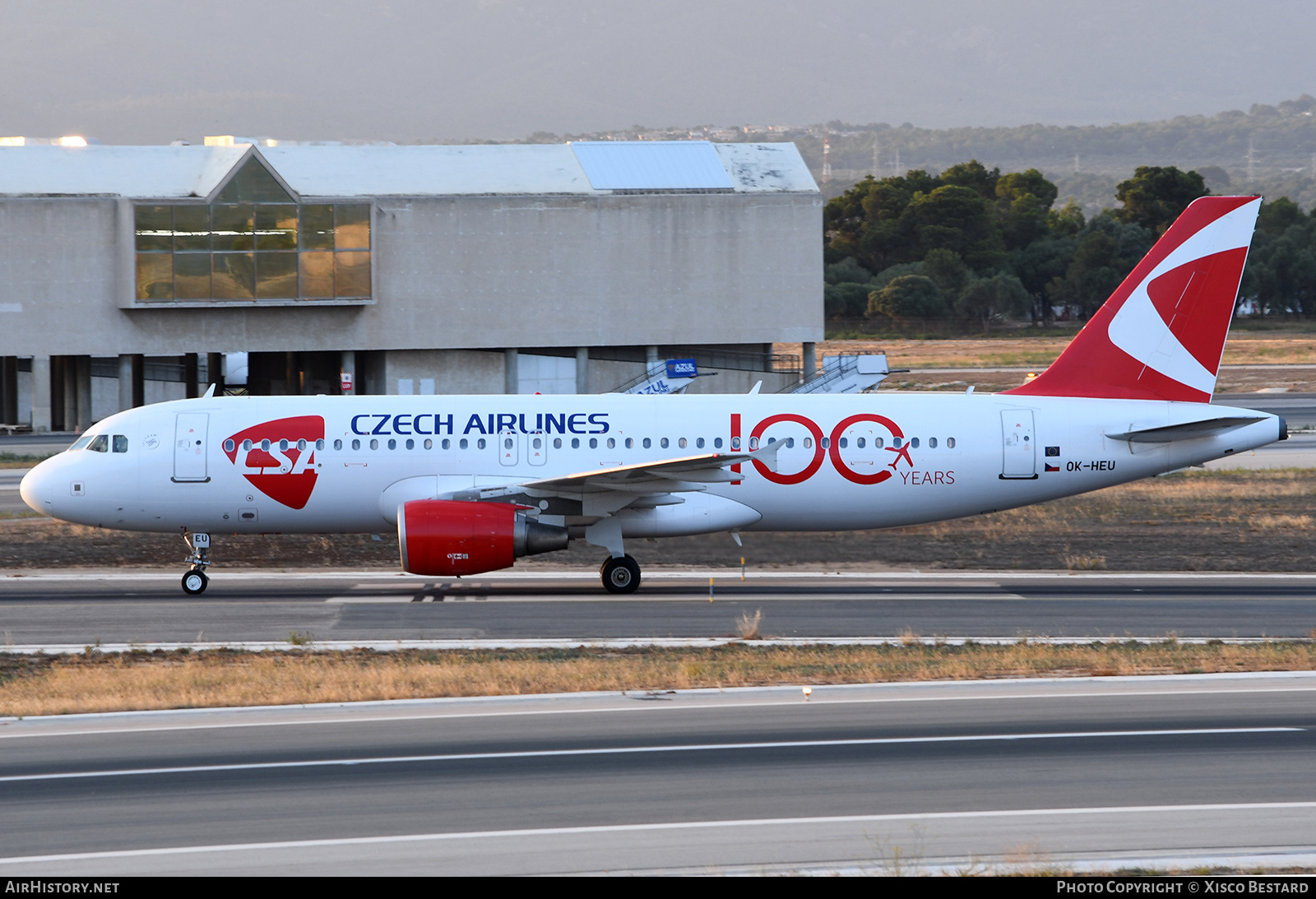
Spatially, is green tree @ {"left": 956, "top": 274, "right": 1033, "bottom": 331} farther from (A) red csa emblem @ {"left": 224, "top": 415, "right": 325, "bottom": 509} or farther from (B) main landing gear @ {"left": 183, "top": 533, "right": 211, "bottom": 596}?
(B) main landing gear @ {"left": 183, "top": 533, "right": 211, "bottom": 596}

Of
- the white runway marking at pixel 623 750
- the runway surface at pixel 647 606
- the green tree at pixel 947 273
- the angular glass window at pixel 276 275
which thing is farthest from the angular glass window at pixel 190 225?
the green tree at pixel 947 273

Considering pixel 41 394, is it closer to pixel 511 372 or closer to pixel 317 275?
pixel 317 275

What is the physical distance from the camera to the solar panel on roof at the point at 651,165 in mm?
68500

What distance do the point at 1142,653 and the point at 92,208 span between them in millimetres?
56341

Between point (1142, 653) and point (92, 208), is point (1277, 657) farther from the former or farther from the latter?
point (92, 208)

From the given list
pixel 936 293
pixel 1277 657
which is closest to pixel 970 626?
pixel 1277 657

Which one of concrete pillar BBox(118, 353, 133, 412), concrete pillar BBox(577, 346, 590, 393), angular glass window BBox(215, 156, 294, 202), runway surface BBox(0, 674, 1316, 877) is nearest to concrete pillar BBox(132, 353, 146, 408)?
concrete pillar BBox(118, 353, 133, 412)

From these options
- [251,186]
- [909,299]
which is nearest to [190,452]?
[251,186]

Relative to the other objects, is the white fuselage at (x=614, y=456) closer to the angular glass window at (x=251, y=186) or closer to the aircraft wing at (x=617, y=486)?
the aircraft wing at (x=617, y=486)

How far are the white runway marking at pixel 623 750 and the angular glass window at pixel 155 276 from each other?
174 feet

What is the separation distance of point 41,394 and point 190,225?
11.4 m

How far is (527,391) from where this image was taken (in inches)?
2657

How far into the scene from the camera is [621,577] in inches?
1087

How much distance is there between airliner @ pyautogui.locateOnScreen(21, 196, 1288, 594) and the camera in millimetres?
27625
